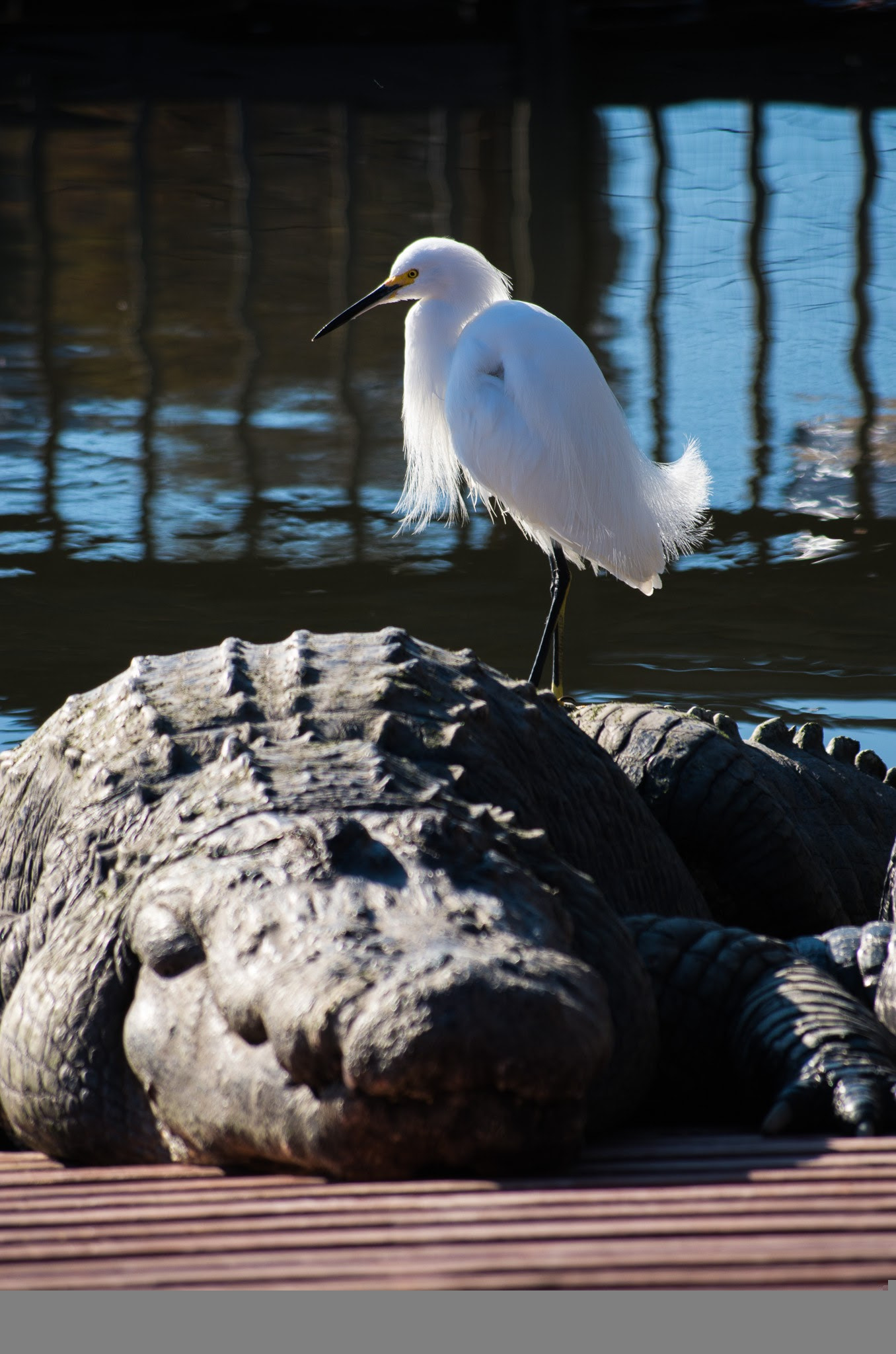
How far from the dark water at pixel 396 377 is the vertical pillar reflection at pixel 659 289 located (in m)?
0.02

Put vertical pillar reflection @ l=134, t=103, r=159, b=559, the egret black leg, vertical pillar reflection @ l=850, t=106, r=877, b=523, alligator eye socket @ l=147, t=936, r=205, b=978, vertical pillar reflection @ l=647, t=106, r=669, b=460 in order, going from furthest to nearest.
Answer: vertical pillar reflection @ l=647, t=106, r=669, b=460 → vertical pillar reflection @ l=850, t=106, r=877, b=523 → vertical pillar reflection @ l=134, t=103, r=159, b=559 → the egret black leg → alligator eye socket @ l=147, t=936, r=205, b=978

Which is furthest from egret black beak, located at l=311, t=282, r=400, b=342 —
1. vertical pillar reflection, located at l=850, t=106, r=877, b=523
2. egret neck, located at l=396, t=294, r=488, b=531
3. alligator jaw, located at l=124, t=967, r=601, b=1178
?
alligator jaw, located at l=124, t=967, r=601, b=1178

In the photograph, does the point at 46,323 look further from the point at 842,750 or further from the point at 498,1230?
the point at 498,1230

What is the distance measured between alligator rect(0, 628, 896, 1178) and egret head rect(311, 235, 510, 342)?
2859 millimetres

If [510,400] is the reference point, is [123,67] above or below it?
above

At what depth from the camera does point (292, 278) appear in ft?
30.7

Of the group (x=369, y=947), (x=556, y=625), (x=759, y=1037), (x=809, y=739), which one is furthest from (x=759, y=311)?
(x=369, y=947)

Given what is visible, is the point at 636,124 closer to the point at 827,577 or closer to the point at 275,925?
the point at 827,577

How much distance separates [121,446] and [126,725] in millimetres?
5353

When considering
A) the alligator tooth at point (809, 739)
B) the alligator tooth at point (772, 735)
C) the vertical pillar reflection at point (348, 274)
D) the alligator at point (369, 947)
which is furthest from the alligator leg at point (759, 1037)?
the vertical pillar reflection at point (348, 274)

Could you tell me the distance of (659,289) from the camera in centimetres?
895

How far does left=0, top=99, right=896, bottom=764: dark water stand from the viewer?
6.12 meters

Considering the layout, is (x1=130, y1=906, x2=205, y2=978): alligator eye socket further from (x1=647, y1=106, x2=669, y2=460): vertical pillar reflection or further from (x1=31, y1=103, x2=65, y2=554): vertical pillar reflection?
(x1=647, y1=106, x2=669, y2=460): vertical pillar reflection

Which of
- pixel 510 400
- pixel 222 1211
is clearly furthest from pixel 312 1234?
pixel 510 400
